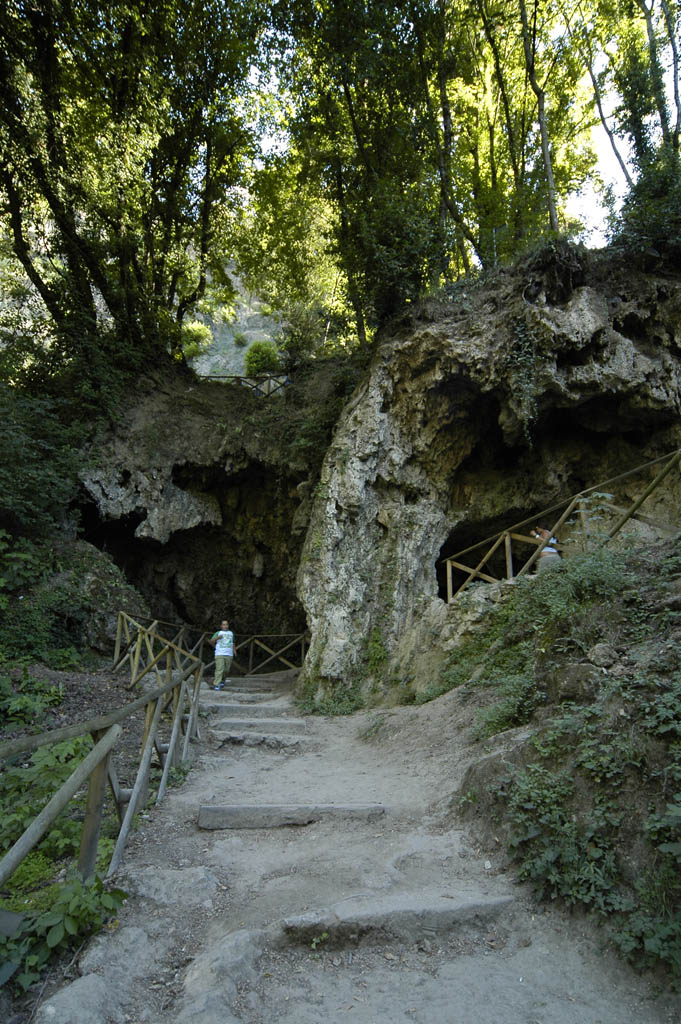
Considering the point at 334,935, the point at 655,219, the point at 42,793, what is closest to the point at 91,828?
the point at 42,793

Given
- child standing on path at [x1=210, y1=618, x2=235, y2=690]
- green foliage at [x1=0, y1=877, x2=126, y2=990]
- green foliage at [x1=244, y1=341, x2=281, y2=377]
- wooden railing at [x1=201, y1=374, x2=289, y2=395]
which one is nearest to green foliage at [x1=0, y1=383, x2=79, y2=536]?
child standing on path at [x1=210, y1=618, x2=235, y2=690]

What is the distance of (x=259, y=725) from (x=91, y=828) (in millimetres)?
4606

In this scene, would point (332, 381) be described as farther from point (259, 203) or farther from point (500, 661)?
point (500, 661)

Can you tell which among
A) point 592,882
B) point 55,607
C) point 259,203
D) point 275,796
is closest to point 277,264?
point 259,203

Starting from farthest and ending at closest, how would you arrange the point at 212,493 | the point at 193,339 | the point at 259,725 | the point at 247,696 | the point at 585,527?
1. the point at 193,339
2. the point at 212,493
3. the point at 247,696
4. the point at 259,725
5. the point at 585,527

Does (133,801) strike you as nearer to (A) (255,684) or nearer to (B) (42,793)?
(B) (42,793)

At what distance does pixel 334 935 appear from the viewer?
7.94 feet

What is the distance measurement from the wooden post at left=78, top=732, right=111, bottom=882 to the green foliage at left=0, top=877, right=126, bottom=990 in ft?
0.36

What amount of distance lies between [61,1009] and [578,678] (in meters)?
3.13

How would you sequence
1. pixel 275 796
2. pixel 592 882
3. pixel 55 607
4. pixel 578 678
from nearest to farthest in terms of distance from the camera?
pixel 592 882, pixel 578 678, pixel 275 796, pixel 55 607

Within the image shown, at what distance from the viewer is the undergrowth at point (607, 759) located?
2346mm

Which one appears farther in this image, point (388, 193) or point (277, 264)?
point (277, 264)

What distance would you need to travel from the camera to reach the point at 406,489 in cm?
1022

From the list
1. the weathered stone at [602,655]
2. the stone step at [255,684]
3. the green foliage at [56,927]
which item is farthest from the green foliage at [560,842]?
the stone step at [255,684]
